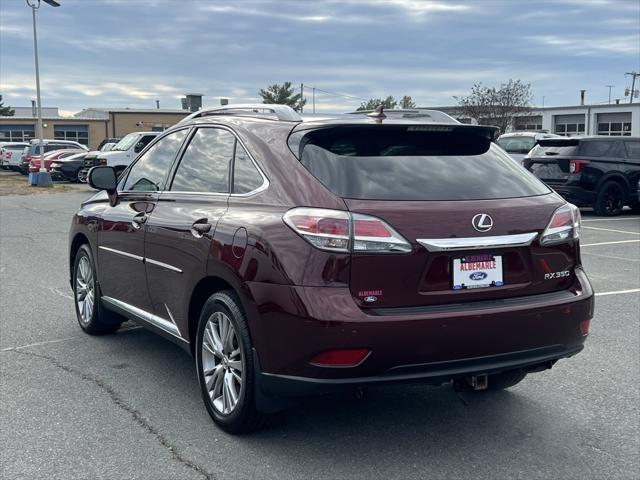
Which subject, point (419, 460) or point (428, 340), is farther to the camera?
point (419, 460)

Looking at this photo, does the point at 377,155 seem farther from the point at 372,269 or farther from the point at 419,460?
the point at 419,460

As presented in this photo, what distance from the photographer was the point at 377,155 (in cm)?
380

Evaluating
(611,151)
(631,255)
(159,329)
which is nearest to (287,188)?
(159,329)

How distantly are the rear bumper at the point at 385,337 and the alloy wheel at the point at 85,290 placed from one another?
2790 millimetres

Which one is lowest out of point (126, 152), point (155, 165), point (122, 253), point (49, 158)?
point (122, 253)

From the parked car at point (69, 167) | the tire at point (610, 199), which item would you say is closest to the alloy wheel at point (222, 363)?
the tire at point (610, 199)

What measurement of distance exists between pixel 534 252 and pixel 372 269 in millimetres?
910

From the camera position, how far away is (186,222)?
437 cm

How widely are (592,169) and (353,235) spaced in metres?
14.4

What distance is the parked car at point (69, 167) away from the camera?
30.5 meters

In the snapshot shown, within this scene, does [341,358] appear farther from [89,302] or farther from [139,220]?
[89,302]

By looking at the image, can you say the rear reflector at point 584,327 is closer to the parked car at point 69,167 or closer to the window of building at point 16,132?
the parked car at point 69,167

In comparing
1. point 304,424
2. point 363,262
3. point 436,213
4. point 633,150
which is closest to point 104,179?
point 304,424

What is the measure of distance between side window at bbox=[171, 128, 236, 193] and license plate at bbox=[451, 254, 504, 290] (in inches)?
56.1
